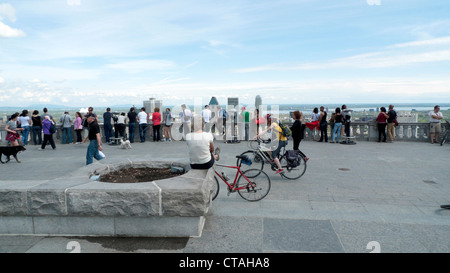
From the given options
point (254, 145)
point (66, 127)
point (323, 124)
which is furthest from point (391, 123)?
point (66, 127)

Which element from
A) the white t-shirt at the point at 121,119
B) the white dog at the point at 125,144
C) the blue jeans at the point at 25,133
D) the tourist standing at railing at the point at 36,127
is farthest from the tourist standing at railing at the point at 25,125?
the white dog at the point at 125,144

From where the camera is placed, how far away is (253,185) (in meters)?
6.58

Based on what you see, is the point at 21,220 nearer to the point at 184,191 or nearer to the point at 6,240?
the point at 6,240

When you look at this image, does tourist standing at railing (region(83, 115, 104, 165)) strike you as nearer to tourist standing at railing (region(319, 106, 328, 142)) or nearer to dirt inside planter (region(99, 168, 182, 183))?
dirt inside planter (region(99, 168, 182, 183))

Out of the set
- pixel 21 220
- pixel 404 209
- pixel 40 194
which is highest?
pixel 40 194

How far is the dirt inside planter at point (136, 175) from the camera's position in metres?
5.95

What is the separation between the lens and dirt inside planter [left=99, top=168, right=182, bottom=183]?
5949 mm

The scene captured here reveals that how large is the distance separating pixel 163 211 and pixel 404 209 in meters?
4.66

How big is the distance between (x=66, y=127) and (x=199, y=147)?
1461cm

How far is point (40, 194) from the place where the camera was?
4.59m

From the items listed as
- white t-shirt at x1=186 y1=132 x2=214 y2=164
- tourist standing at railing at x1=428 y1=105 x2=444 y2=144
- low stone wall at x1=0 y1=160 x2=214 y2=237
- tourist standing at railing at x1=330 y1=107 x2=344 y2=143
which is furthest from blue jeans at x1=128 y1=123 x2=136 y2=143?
tourist standing at railing at x1=428 y1=105 x2=444 y2=144
